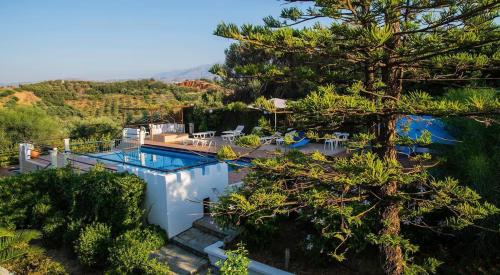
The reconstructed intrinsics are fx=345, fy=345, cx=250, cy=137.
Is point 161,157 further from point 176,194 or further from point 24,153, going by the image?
point 176,194

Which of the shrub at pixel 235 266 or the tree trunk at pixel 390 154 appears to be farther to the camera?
the shrub at pixel 235 266

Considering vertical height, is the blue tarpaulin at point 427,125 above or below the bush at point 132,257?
above

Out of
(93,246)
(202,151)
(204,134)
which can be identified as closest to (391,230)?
(93,246)

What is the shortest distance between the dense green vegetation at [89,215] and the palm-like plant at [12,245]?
1.12 ft

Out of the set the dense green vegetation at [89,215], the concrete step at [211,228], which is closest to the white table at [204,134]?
the dense green vegetation at [89,215]

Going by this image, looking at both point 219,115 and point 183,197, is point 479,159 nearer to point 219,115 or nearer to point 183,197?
point 183,197

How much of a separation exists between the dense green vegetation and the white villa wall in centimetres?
22

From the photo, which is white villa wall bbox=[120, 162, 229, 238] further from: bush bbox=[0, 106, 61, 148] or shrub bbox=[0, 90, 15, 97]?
shrub bbox=[0, 90, 15, 97]

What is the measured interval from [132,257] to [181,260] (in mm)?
1074

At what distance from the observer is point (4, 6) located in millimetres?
22359

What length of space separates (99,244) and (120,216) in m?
0.68

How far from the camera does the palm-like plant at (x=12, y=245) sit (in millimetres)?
6398

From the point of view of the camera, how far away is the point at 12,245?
693 centimetres

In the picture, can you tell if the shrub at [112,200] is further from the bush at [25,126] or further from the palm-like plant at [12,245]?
the bush at [25,126]
